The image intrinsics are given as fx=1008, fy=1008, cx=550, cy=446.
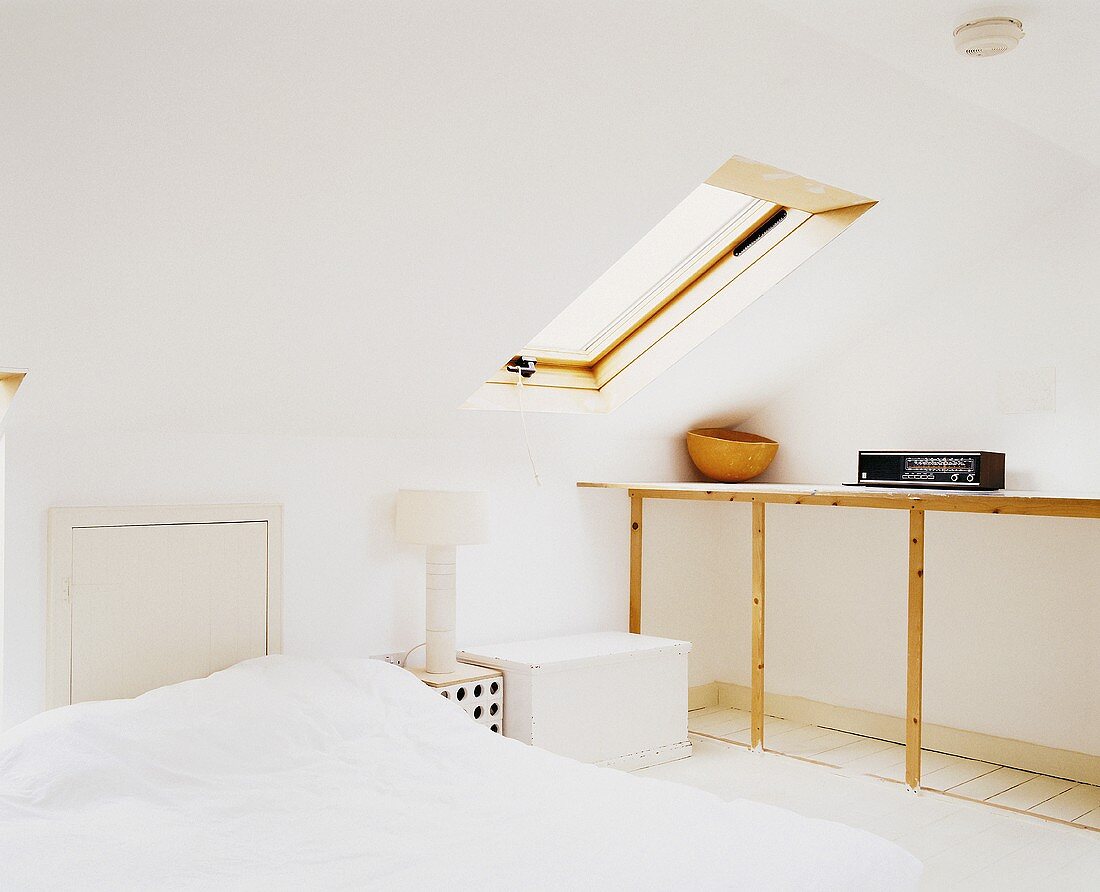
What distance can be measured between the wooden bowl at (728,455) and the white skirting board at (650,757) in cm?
125

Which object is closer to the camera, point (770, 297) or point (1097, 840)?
point (1097, 840)

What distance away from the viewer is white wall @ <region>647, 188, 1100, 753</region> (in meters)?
3.73

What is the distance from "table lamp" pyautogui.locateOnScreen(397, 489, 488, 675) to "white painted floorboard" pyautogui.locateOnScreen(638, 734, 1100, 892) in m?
0.95

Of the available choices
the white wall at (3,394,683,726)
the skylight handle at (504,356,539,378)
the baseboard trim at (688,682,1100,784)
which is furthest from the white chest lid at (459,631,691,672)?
the skylight handle at (504,356,539,378)

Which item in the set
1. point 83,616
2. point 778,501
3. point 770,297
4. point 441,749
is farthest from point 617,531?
point 83,616

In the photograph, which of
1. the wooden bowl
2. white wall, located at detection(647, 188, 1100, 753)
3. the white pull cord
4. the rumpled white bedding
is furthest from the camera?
the wooden bowl

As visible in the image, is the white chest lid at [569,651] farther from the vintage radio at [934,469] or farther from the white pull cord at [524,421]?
the vintage radio at [934,469]

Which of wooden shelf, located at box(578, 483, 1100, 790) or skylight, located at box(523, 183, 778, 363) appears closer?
wooden shelf, located at box(578, 483, 1100, 790)

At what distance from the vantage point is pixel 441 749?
270 centimetres

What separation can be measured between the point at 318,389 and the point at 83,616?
981mm

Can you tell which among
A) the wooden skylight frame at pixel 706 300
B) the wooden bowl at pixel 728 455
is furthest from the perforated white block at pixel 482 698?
the wooden bowl at pixel 728 455

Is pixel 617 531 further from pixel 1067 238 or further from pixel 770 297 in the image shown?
pixel 1067 238

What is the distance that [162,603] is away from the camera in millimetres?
3162

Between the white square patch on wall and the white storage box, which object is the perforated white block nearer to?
the white storage box
